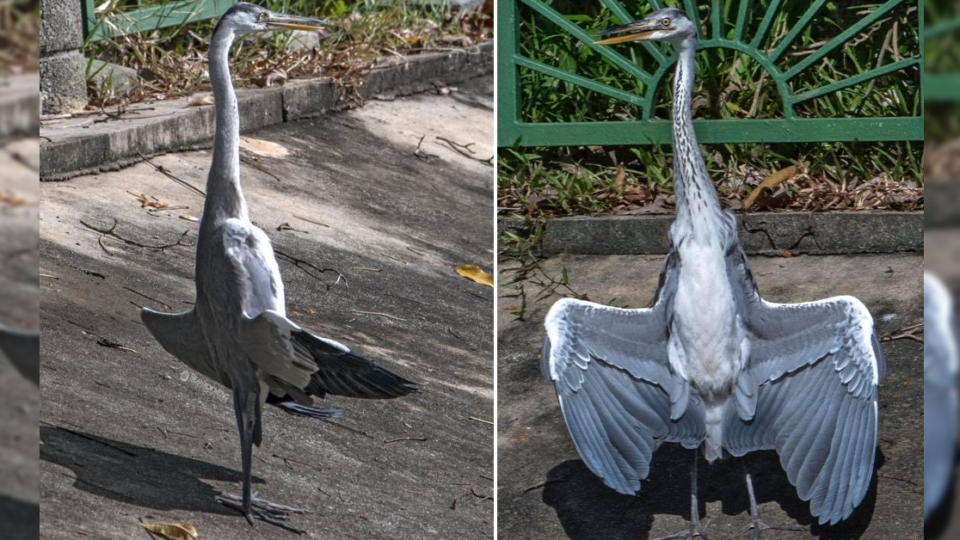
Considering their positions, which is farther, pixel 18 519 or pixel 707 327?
pixel 707 327

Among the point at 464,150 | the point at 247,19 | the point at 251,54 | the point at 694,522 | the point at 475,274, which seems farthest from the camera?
the point at 464,150

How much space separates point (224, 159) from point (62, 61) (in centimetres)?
98

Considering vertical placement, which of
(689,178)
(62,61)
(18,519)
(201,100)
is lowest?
(18,519)

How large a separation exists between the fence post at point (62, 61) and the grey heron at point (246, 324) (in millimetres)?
830

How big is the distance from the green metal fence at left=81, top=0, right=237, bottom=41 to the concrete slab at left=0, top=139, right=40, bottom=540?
31.4 inches

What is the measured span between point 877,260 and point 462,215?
5.00 feet

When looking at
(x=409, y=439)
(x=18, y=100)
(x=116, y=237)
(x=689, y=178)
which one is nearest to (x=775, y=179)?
(x=689, y=178)

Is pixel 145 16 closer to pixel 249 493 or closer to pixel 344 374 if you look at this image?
pixel 344 374

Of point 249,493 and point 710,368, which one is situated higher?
point 710,368

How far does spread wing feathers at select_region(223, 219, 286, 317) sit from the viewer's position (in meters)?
2.92

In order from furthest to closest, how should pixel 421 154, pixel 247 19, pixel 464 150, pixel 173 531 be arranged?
pixel 464 150
pixel 421 154
pixel 247 19
pixel 173 531

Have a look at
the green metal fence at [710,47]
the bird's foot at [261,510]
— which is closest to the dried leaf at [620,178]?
the green metal fence at [710,47]

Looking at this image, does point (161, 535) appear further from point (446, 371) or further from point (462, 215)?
point (462, 215)

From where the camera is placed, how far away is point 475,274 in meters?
3.98
